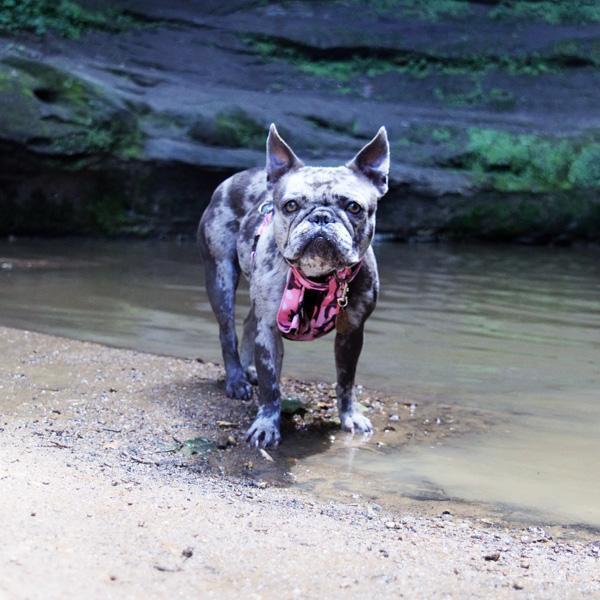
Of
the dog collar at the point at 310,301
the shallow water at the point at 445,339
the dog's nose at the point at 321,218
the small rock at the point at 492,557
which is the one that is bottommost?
the shallow water at the point at 445,339

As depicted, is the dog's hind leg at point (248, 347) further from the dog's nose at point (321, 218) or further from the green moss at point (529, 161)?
the green moss at point (529, 161)

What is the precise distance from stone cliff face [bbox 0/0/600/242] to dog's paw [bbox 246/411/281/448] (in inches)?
354

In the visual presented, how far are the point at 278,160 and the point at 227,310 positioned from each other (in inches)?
52.9

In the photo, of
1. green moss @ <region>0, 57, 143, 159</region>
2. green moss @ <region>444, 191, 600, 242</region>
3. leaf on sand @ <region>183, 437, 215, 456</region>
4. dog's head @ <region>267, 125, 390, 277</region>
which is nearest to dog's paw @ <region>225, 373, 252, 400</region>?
leaf on sand @ <region>183, 437, 215, 456</region>

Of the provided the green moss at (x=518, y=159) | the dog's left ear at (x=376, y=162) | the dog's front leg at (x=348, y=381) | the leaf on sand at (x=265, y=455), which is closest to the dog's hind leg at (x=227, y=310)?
the dog's front leg at (x=348, y=381)

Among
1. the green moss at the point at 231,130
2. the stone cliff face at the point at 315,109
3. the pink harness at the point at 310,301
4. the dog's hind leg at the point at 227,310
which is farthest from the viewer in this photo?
the green moss at the point at 231,130

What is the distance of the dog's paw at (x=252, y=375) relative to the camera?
681 centimetres

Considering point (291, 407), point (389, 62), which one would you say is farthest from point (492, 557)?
point (389, 62)

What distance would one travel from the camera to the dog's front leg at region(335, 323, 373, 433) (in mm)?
5816

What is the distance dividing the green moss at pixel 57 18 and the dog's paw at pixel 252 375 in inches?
388

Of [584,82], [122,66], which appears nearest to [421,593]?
[122,66]

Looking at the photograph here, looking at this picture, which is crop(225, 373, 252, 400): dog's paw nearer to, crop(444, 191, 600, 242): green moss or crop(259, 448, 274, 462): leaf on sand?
crop(259, 448, 274, 462): leaf on sand

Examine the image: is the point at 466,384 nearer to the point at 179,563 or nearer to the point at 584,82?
the point at 179,563

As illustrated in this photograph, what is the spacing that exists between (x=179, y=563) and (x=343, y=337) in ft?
8.45
